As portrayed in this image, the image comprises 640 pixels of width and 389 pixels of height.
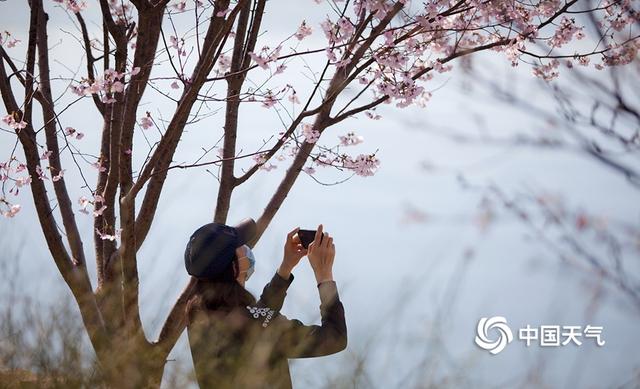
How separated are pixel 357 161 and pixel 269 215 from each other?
72 cm

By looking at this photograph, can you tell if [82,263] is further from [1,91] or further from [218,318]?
[218,318]

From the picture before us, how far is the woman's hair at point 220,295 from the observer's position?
2.98 meters

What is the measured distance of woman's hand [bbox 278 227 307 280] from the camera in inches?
130

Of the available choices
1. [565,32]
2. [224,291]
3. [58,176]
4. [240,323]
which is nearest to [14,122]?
[58,176]

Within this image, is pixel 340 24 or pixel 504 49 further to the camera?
pixel 504 49

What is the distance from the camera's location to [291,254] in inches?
131

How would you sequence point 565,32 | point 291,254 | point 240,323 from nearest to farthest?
point 240,323 < point 291,254 < point 565,32

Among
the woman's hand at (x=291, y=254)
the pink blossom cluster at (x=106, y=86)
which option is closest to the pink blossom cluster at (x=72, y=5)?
the pink blossom cluster at (x=106, y=86)

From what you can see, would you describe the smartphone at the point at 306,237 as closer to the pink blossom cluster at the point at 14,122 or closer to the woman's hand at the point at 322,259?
the woman's hand at the point at 322,259

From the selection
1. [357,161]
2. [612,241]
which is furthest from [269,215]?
[612,241]

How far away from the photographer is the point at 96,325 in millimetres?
4930

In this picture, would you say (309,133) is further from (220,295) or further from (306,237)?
(220,295)

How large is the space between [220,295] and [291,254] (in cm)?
45

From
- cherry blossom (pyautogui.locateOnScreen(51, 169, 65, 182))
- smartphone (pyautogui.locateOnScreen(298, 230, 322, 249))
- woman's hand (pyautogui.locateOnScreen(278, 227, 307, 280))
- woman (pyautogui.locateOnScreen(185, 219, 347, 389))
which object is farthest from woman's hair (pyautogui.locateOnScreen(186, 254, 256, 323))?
cherry blossom (pyautogui.locateOnScreen(51, 169, 65, 182))
